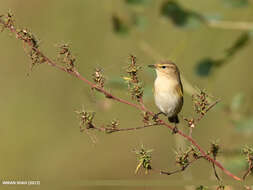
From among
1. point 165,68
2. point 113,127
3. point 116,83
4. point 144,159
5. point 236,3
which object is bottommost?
point 144,159

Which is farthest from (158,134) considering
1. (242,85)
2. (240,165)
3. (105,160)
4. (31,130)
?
(240,165)

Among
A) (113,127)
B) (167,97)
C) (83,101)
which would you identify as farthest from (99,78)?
(83,101)

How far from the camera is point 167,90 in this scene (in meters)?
2.66

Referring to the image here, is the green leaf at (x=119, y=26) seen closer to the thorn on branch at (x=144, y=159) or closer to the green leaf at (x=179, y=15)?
the green leaf at (x=179, y=15)

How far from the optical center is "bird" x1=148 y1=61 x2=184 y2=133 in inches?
104

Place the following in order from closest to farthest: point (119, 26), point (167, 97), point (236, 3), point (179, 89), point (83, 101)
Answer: point (236, 3), point (119, 26), point (167, 97), point (179, 89), point (83, 101)

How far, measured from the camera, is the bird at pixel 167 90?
2.63 m

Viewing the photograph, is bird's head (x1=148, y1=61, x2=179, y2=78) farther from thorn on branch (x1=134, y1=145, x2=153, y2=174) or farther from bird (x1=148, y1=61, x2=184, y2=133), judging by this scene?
thorn on branch (x1=134, y1=145, x2=153, y2=174)

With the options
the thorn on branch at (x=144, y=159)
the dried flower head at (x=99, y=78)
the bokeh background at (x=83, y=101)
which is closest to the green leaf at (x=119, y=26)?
the dried flower head at (x=99, y=78)

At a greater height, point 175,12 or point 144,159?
point 175,12

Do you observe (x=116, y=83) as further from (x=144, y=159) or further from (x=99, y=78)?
(x=144, y=159)

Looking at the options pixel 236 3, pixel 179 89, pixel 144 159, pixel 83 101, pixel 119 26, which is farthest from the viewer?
pixel 83 101

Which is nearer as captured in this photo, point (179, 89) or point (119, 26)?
point (119, 26)

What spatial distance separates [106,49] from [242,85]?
5.93ft
